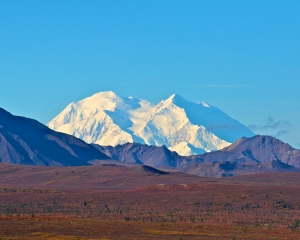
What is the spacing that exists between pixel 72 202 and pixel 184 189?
2757cm

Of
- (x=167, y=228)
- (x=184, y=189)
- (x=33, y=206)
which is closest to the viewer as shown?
(x=167, y=228)

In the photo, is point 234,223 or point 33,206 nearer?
point 234,223

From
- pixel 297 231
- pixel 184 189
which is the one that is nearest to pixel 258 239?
pixel 297 231

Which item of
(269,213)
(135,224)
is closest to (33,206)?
(269,213)

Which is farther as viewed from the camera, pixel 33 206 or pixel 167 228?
pixel 33 206

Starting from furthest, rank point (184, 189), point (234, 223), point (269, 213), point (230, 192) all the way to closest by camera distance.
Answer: point (184, 189) → point (230, 192) → point (269, 213) → point (234, 223)

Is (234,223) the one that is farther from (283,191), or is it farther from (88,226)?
(283,191)

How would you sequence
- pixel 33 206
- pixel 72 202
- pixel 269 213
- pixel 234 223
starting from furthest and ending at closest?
pixel 72 202 < pixel 33 206 < pixel 269 213 < pixel 234 223

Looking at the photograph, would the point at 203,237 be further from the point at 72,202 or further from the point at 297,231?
the point at 72,202

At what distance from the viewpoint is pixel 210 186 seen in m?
156

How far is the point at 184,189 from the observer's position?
155m

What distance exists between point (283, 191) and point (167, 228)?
69.9 meters

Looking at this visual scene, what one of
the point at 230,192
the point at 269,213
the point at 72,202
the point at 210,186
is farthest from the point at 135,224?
the point at 210,186

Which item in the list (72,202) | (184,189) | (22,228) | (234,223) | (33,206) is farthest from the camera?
(184,189)
